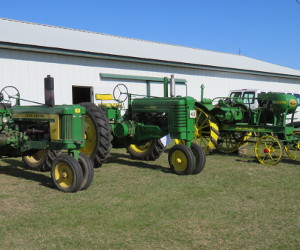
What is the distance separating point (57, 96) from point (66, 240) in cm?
845

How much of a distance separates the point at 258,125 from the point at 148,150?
2441 millimetres

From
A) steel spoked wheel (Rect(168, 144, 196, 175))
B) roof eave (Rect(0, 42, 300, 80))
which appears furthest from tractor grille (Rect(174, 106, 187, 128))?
roof eave (Rect(0, 42, 300, 80))

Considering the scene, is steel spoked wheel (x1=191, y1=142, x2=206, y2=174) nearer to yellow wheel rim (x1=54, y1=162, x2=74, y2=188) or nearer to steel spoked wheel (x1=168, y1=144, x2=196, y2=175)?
steel spoked wheel (x1=168, y1=144, x2=196, y2=175)

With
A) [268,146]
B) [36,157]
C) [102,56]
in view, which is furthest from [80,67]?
[268,146]

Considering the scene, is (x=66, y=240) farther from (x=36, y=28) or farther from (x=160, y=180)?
(x=36, y=28)

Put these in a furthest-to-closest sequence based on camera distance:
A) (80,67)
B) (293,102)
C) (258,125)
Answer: (80,67) → (258,125) → (293,102)

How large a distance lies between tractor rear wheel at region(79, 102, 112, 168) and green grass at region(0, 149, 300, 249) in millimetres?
373

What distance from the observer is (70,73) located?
11734 mm

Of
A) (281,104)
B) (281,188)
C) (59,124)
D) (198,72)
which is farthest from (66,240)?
(198,72)

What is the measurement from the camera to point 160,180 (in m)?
6.09

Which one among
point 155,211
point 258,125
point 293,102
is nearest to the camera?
point 155,211

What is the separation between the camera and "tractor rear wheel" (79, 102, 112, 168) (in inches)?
266

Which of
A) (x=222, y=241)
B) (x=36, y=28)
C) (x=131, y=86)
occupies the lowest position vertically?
(x=222, y=241)

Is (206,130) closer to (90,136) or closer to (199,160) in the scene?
(199,160)
